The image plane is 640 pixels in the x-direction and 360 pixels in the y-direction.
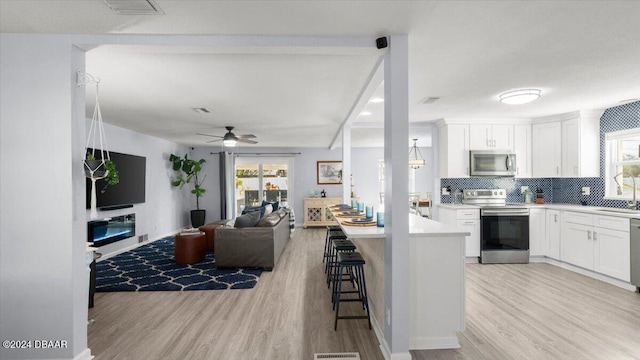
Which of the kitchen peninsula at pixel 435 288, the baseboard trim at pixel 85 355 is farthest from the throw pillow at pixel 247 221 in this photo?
the kitchen peninsula at pixel 435 288

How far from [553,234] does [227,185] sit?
7.25m

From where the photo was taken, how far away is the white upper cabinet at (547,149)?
205 inches

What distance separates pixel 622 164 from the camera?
180 inches

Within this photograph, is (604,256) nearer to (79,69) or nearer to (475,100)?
(475,100)

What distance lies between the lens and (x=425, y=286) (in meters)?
2.59

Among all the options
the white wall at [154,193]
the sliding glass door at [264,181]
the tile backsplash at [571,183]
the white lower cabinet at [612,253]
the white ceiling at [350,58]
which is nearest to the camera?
the white ceiling at [350,58]

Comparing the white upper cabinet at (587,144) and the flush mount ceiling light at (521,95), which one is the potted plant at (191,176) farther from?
the white upper cabinet at (587,144)

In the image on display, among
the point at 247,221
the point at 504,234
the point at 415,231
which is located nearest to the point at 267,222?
the point at 247,221

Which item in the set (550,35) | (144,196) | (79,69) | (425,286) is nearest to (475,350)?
(425,286)

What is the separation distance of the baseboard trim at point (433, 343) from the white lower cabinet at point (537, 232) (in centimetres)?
341

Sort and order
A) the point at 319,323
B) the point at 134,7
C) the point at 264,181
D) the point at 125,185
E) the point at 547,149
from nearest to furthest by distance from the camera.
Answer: the point at 134,7 < the point at 319,323 < the point at 547,149 < the point at 125,185 < the point at 264,181

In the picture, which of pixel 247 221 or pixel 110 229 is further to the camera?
pixel 110 229

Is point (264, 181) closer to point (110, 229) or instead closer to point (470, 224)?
point (110, 229)

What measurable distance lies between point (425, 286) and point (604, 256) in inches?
126
